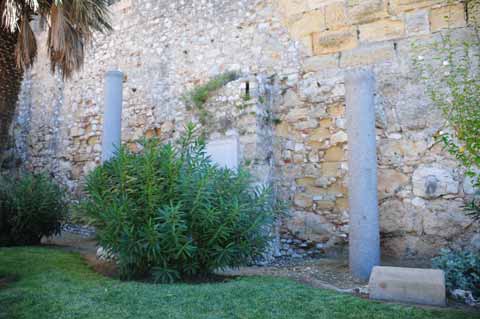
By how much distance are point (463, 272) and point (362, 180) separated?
1.35 meters

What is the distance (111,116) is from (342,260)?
153 inches

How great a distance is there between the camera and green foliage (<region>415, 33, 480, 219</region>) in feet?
17.7

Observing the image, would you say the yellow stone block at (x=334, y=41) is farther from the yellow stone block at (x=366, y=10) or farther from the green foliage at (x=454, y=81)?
the green foliage at (x=454, y=81)

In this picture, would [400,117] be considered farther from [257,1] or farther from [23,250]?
[23,250]

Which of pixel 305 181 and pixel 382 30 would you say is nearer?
pixel 382 30

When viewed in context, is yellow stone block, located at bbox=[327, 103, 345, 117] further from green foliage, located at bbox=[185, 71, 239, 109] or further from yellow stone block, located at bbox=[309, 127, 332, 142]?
green foliage, located at bbox=[185, 71, 239, 109]

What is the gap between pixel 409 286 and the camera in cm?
364

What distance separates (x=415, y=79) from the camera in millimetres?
5934

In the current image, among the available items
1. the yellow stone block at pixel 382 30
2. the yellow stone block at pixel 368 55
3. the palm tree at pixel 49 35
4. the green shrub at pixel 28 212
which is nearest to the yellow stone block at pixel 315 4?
the yellow stone block at pixel 382 30

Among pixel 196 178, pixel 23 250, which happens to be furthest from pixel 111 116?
pixel 196 178

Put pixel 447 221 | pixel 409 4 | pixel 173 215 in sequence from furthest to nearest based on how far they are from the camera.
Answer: pixel 409 4 < pixel 447 221 < pixel 173 215

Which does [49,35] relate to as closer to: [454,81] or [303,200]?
[303,200]

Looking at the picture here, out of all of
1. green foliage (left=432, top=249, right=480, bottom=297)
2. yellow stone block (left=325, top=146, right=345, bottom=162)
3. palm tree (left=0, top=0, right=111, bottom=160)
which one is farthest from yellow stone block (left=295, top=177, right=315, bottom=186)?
palm tree (left=0, top=0, right=111, bottom=160)

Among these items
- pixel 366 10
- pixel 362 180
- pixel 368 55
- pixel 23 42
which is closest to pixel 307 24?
pixel 366 10
